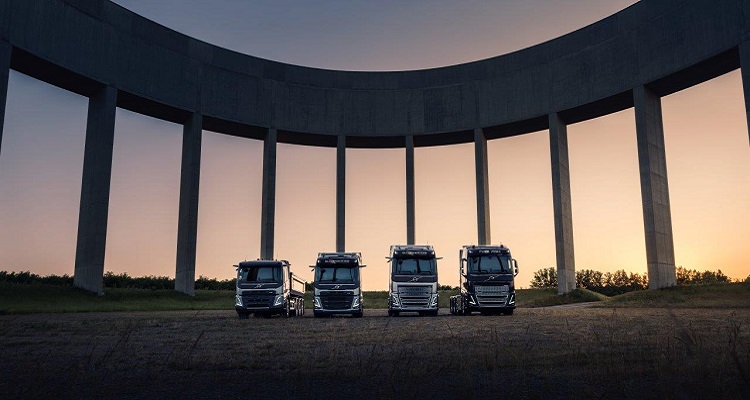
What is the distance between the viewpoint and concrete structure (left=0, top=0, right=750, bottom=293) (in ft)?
134

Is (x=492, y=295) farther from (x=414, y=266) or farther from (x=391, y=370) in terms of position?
(x=391, y=370)

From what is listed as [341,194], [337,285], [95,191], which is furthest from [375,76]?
[337,285]

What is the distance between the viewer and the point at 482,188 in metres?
51.3

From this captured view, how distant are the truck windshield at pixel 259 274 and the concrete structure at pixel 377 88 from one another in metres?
17.2

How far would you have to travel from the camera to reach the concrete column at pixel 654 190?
4162cm

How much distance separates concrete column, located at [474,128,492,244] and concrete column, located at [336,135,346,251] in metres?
10.7

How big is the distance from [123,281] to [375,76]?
2624 cm

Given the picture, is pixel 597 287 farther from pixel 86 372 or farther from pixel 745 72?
pixel 86 372

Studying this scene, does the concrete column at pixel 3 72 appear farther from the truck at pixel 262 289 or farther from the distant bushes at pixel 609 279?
the distant bushes at pixel 609 279

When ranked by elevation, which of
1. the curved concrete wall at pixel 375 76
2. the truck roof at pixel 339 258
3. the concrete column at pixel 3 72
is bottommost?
the truck roof at pixel 339 258

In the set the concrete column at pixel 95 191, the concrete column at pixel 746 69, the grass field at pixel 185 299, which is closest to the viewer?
the grass field at pixel 185 299

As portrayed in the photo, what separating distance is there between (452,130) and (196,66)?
20.8 meters

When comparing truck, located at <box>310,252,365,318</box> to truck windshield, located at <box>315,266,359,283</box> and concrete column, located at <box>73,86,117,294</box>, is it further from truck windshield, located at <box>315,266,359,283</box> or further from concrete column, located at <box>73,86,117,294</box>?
concrete column, located at <box>73,86,117,294</box>

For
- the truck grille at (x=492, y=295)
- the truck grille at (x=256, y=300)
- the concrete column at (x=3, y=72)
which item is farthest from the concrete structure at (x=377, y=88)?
Result: the truck grille at (x=256, y=300)
